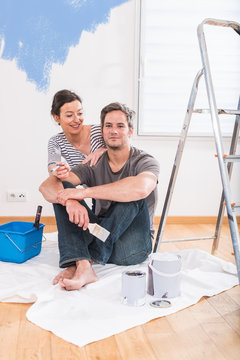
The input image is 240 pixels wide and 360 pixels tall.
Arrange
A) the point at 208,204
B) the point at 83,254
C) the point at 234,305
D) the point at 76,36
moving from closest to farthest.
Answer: the point at 234,305 < the point at 83,254 < the point at 76,36 < the point at 208,204

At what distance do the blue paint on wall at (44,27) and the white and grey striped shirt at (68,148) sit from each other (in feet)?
1.99

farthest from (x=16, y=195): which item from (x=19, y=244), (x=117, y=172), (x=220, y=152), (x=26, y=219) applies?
(x=220, y=152)

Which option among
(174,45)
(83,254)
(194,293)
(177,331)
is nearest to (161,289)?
(194,293)

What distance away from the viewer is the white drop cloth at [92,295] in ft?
5.18

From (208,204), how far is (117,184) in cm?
163

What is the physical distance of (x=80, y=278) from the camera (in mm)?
1940

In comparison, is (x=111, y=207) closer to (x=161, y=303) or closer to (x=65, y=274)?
(x=65, y=274)

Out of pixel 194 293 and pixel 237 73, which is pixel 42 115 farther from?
pixel 194 293

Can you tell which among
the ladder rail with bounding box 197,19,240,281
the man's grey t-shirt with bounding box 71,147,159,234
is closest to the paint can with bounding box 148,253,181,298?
the ladder rail with bounding box 197,19,240,281

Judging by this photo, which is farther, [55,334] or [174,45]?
[174,45]

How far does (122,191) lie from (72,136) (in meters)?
0.89

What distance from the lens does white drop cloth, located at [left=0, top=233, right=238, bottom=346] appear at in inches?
62.2

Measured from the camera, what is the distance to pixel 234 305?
182cm

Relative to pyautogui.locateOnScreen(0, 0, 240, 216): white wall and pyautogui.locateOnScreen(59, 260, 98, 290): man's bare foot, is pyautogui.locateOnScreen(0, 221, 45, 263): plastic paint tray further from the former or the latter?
pyautogui.locateOnScreen(0, 0, 240, 216): white wall
